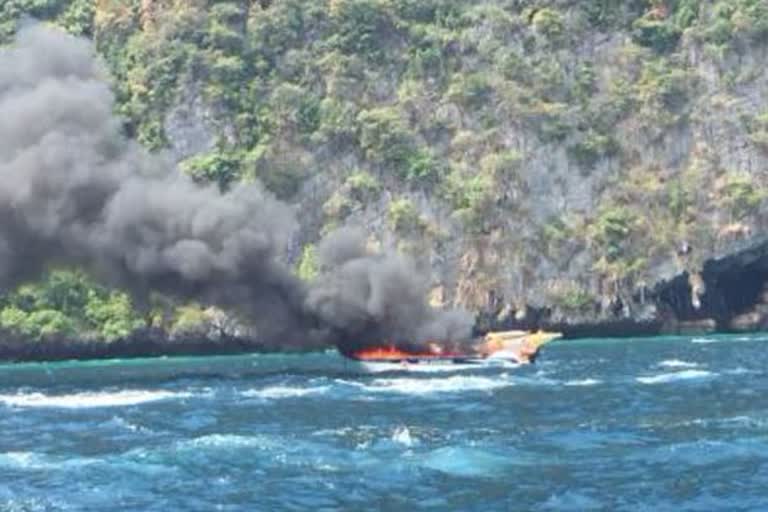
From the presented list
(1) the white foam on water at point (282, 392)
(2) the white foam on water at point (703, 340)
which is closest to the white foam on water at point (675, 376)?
(1) the white foam on water at point (282, 392)

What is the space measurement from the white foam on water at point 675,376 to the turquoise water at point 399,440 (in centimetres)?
12

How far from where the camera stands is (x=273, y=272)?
263 feet

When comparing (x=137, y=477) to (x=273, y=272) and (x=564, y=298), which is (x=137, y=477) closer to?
→ (x=273, y=272)

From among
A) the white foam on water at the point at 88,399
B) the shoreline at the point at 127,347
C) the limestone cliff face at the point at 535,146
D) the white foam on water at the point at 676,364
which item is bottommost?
the white foam on water at the point at 88,399

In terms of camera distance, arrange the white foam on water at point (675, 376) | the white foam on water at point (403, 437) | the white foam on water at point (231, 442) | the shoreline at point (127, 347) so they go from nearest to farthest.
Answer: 1. the white foam on water at point (403, 437)
2. the white foam on water at point (231, 442)
3. the white foam on water at point (675, 376)
4. the shoreline at point (127, 347)

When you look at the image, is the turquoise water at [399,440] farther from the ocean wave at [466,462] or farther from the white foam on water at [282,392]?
the white foam on water at [282,392]

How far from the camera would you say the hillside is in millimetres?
119375

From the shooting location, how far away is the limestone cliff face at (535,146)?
392 feet

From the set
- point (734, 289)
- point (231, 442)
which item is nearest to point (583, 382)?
point (231, 442)

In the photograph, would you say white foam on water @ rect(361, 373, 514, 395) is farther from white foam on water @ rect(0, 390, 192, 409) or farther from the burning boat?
white foam on water @ rect(0, 390, 192, 409)

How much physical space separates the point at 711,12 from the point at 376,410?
74.4 meters

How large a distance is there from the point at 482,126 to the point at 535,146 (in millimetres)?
3745

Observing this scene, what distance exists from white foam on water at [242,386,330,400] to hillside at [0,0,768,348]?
46436 mm

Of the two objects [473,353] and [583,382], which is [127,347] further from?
[583,382]
